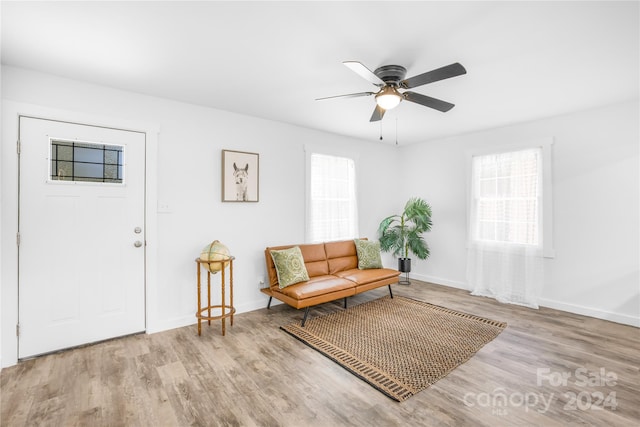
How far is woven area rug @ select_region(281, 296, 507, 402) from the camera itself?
239 cm

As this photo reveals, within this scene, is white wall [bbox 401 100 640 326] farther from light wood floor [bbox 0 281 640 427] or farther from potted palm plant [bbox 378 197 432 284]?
potted palm plant [bbox 378 197 432 284]

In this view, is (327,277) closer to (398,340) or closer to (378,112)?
(398,340)

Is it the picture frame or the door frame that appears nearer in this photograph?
the door frame

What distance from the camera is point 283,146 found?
14.1ft

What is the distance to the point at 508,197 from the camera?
4422 mm

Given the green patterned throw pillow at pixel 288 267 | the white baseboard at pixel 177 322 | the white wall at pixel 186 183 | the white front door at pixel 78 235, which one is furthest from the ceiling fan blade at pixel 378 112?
the white baseboard at pixel 177 322

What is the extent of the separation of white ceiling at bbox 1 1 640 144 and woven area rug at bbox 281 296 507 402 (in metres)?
2.57

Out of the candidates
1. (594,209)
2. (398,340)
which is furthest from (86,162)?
(594,209)

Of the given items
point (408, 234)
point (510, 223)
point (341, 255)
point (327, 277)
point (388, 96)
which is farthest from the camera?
point (408, 234)

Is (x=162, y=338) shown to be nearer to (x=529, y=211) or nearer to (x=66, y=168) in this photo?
(x=66, y=168)

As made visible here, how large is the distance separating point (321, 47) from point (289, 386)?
2615 mm

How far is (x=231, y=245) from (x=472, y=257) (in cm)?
379

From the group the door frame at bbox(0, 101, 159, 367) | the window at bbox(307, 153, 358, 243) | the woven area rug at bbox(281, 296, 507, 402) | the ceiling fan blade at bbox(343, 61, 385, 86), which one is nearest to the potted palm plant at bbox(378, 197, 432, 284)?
the window at bbox(307, 153, 358, 243)

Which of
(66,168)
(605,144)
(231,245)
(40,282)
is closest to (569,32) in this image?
(605,144)
